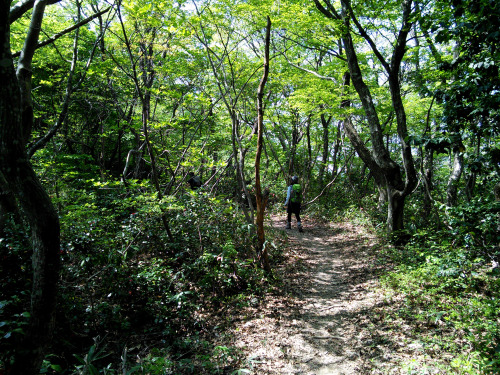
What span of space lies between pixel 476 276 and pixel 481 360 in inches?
68.3

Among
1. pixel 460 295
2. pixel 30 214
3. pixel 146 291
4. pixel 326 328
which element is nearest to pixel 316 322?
pixel 326 328

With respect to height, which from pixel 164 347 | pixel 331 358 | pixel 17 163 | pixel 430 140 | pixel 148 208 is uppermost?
pixel 430 140

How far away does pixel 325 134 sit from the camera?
47.0 feet

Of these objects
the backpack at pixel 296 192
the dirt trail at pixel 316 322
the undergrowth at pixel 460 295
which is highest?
the backpack at pixel 296 192

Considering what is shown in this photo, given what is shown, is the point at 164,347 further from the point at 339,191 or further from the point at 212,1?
the point at 339,191

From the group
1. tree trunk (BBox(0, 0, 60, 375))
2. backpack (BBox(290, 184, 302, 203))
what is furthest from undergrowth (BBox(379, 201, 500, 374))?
backpack (BBox(290, 184, 302, 203))

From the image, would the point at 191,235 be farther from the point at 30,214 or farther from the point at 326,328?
the point at 30,214

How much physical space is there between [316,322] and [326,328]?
0.21 metres

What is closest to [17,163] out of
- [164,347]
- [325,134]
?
[164,347]

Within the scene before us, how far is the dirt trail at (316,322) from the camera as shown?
138 inches

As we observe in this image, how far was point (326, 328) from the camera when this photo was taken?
424 centimetres

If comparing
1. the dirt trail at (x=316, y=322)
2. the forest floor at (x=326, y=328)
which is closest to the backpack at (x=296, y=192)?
the dirt trail at (x=316, y=322)

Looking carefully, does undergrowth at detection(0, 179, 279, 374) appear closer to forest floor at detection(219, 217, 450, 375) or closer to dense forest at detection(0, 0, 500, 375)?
dense forest at detection(0, 0, 500, 375)

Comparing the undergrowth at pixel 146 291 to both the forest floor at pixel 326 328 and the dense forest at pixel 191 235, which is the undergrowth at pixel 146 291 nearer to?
the dense forest at pixel 191 235
